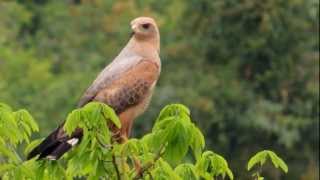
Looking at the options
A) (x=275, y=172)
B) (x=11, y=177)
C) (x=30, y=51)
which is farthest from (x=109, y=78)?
(x=30, y=51)

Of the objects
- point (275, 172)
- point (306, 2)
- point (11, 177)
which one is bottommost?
point (275, 172)

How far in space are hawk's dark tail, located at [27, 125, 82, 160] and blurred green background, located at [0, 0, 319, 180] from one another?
15.7m

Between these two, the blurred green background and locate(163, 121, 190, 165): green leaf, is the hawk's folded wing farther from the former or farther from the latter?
the blurred green background

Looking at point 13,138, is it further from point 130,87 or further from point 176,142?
point 130,87

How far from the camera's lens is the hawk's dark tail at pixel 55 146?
602 cm

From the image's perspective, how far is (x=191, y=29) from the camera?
25.9 metres

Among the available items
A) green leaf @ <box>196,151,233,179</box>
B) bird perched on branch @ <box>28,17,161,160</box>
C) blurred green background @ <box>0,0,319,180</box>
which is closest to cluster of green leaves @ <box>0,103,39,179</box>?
bird perched on branch @ <box>28,17,161,160</box>

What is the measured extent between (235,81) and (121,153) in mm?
19551

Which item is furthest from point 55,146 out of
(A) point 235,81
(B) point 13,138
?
(A) point 235,81

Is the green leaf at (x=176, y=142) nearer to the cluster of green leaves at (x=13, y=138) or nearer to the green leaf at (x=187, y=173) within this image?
the green leaf at (x=187, y=173)

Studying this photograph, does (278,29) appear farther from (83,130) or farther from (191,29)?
(83,130)

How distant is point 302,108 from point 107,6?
9510 millimetres

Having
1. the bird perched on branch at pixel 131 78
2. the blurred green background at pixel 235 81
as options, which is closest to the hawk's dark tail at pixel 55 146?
the bird perched on branch at pixel 131 78

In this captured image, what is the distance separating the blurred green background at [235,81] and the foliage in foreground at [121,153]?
1594cm
